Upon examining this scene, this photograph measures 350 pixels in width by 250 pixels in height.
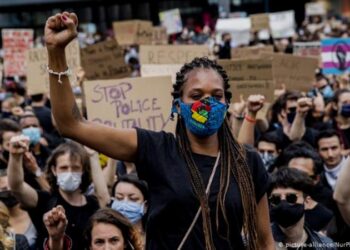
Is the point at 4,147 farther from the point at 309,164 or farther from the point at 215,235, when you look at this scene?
the point at 215,235

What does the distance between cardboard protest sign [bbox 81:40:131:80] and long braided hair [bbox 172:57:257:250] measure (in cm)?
558

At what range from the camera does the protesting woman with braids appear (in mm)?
2818

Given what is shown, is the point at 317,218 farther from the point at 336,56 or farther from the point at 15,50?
the point at 15,50

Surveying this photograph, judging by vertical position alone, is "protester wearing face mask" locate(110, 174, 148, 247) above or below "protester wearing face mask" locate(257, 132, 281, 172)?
above

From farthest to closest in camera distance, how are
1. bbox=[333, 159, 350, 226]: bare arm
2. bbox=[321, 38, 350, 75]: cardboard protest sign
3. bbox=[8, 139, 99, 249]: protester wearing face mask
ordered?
1. bbox=[321, 38, 350, 75]: cardboard protest sign
2. bbox=[8, 139, 99, 249]: protester wearing face mask
3. bbox=[333, 159, 350, 226]: bare arm

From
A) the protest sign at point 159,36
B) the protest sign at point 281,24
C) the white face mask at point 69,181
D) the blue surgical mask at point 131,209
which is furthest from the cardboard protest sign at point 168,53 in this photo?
the protest sign at point 281,24

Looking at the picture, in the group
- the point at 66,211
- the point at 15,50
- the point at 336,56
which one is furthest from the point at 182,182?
the point at 15,50

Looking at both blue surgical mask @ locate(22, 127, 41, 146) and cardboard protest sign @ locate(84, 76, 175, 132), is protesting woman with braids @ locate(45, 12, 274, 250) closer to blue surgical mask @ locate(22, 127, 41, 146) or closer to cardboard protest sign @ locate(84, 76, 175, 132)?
cardboard protest sign @ locate(84, 76, 175, 132)

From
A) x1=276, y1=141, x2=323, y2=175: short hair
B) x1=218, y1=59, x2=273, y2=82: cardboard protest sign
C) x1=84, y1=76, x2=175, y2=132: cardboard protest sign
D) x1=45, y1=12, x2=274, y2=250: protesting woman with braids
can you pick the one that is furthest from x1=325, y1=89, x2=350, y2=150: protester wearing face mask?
x1=45, y1=12, x2=274, y2=250: protesting woman with braids

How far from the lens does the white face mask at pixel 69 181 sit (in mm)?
5125

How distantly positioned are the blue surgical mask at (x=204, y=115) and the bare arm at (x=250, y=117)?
1381mm

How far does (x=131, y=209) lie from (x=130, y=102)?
1.47 meters

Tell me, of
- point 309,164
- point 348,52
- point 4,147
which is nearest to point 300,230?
point 309,164

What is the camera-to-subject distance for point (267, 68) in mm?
7414
